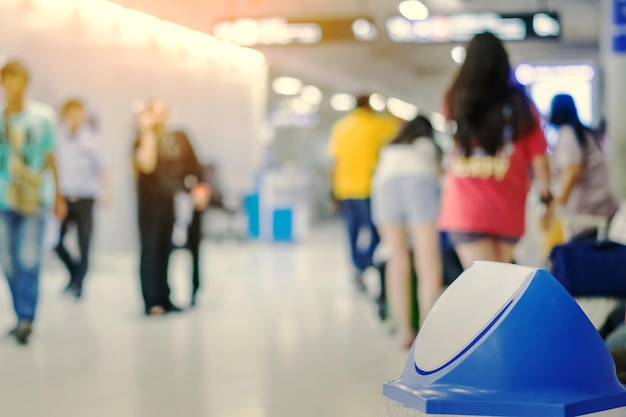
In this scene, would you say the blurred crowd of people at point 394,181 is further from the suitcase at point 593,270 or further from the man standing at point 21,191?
the suitcase at point 593,270

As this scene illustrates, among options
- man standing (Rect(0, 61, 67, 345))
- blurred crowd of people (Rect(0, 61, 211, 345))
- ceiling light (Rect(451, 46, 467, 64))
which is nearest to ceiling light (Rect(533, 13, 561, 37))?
ceiling light (Rect(451, 46, 467, 64))

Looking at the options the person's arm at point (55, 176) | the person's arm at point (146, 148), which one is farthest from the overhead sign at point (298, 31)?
the person's arm at point (55, 176)

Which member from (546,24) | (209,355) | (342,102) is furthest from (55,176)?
(342,102)

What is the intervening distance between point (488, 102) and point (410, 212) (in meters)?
1.24

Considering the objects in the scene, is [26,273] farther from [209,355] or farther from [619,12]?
[619,12]

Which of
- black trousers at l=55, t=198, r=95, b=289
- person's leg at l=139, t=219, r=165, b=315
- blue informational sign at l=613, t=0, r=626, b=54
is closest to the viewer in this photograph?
person's leg at l=139, t=219, r=165, b=315

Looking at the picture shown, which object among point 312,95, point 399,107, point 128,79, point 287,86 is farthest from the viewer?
point 399,107

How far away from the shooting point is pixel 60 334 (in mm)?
6629

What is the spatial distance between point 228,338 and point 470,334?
4279 millimetres

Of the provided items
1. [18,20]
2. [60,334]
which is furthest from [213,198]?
[60,334]

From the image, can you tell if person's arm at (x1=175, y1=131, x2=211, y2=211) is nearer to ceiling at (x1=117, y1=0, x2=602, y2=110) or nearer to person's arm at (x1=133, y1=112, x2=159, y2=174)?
person's arm at (x1=133, y1=112, x2=159, y2=174)

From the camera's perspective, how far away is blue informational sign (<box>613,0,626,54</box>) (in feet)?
25.0

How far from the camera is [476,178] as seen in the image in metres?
4.52

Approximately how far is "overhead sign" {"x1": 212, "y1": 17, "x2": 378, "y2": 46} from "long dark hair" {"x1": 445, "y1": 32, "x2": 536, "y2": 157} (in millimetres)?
5795
